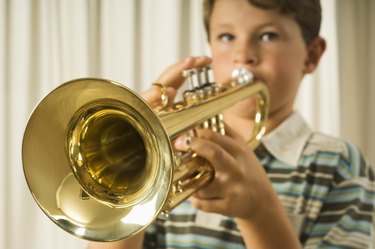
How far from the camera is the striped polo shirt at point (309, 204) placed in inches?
35.2

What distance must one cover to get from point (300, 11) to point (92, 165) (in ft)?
1.74

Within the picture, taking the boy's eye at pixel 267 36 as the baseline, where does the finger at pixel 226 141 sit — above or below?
below

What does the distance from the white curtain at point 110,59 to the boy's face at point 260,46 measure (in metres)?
0.67

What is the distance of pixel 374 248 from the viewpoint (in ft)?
3.03

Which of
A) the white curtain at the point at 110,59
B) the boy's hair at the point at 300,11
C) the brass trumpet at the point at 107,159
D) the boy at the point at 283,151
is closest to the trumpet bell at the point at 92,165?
the brass trumpet at the point at 107,159

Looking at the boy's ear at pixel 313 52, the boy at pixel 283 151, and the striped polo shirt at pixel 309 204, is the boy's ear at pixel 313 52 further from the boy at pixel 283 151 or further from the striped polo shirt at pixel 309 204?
the striped polo shirt at pixel 309 204

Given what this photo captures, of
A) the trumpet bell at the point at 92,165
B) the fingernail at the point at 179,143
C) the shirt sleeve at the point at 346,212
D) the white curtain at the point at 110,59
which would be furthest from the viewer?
the white curtain at the point at 110,59

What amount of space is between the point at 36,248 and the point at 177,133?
1081 mm

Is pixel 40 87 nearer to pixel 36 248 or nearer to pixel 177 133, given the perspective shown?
pixel 36 248

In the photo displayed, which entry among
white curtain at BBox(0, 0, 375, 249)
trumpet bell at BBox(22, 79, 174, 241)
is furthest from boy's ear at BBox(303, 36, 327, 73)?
white curtain at BBox(0, 0, 375, 249)

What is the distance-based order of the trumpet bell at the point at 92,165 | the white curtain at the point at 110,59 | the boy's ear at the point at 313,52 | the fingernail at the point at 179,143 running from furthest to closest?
the white curtain at the point at 110,59, the boy's ear at the point at 313,52, the fingernail at the point at 179,143, the trumpet bell at the point at 92,165

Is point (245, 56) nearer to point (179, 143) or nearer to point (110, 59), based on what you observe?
point (179, 143)

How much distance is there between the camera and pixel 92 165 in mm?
709

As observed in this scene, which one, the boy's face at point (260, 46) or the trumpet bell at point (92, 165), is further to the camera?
the boy's face at point (260, 46)
